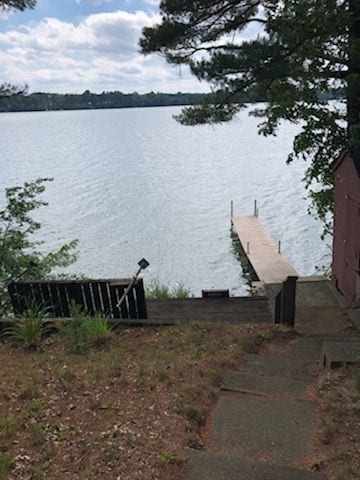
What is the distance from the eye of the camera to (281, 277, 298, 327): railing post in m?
7.55

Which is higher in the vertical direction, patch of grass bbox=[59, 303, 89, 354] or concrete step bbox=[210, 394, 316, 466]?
concrete step bbox=[210, 394, 316, 466]

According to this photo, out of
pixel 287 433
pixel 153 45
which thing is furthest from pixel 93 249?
pixel 287 433

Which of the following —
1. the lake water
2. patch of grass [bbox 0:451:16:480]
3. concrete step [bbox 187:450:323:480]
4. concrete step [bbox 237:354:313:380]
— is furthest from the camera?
the lake water

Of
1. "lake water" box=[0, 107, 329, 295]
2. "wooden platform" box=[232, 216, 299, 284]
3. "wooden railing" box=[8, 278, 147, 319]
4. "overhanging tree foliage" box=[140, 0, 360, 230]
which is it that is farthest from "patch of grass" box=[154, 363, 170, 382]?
"wooden platform" box=[232, 216, 299, 284]

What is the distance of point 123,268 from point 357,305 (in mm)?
14868

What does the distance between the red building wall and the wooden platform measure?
15.8 ft

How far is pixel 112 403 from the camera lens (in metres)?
Result: 4.24

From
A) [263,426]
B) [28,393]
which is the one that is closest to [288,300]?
[263,426]

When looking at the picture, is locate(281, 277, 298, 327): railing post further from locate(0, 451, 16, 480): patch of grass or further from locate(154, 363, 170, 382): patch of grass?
locate(0, 451, 16, 480): patch of grass

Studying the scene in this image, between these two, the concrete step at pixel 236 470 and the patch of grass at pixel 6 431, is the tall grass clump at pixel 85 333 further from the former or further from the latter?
the concrete step at pixel 236 470

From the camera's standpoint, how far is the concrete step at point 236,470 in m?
3.02

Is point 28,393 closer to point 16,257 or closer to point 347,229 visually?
point 16,257

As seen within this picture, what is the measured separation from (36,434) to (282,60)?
396 inches

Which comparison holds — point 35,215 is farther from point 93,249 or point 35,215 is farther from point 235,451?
point 235,451
